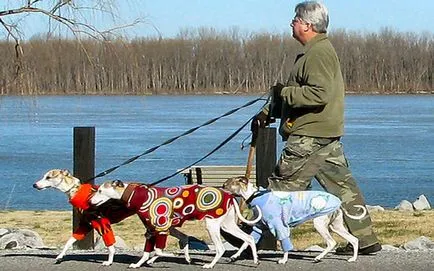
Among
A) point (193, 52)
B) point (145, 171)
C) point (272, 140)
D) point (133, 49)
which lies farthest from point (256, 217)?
point (193, 52)

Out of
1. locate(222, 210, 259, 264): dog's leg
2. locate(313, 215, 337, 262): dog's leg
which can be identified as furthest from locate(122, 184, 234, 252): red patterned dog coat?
locate(313, 215, 337, 262): dog's leg

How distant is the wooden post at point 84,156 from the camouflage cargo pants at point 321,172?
2087 millimetres

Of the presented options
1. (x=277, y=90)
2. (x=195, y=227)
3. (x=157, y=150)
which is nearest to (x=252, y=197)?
(x=277, y=90)

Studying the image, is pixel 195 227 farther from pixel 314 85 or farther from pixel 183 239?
pixel 314 85

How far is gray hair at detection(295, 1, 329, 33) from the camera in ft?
23.9

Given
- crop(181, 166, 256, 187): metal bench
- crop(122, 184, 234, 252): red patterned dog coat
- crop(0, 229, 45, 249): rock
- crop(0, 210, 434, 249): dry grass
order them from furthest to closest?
crop(181, 166, 256, 187): metal bench, crop(0, 210, 434, 249): dry grass, crop(0, 229, 45, 249): rock, crop(122, 184, 234, 252): red patterned dog coat

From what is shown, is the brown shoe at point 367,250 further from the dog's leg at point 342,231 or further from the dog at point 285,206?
the dog at point 285,206

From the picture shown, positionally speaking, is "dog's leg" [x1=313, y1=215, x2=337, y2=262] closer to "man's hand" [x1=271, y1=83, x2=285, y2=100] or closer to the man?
the man

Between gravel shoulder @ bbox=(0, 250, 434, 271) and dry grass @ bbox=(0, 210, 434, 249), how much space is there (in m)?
2.93

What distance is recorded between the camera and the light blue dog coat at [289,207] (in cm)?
721

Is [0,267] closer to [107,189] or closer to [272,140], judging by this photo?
[107,189]

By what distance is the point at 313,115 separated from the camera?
7.40 meters

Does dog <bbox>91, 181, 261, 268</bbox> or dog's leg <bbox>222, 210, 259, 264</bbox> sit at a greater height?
dog <bbox>91, 181, 261, 268</bbox>

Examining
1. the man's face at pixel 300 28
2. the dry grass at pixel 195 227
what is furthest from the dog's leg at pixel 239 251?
the dry grass at pixel 195 227
